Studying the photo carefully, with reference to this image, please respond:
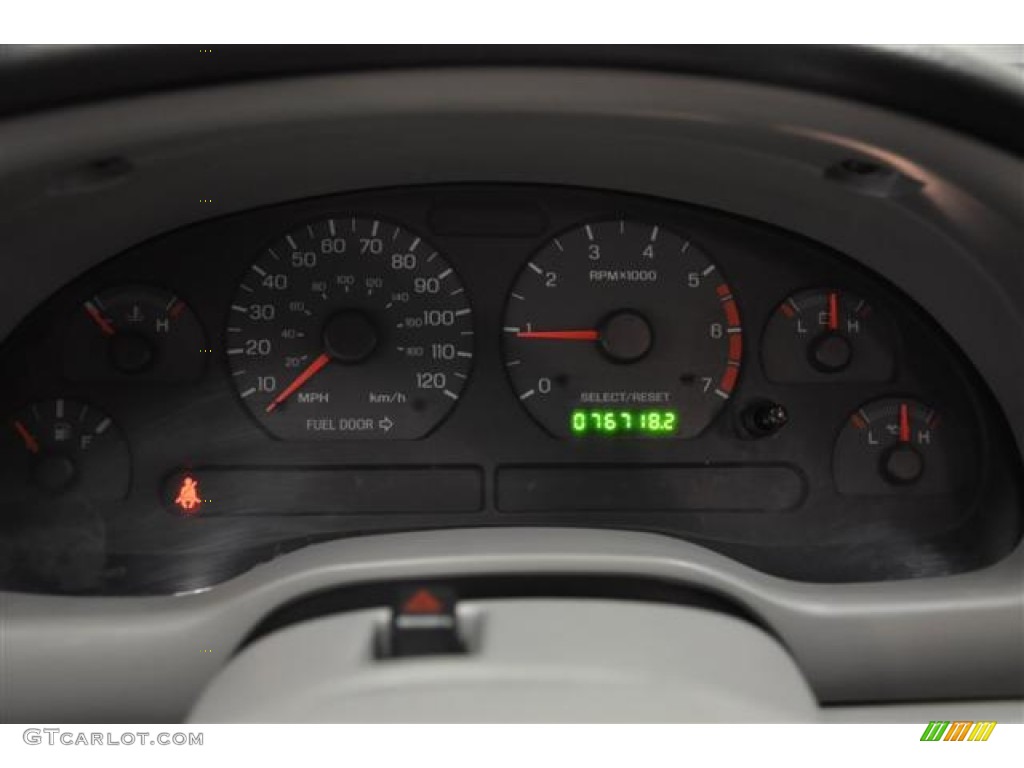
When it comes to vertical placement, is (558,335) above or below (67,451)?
above

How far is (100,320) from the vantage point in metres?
2.29

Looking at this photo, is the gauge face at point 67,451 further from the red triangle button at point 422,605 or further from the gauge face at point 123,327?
the red triangle button at point 422,605

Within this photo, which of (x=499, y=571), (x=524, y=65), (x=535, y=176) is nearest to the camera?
(x=524, y=65)

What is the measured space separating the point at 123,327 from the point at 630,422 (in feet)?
3.40

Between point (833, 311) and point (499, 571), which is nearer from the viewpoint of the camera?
point (499, 571)

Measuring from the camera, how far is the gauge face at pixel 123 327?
2.29 meters

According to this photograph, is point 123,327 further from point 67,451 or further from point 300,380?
point 300,380

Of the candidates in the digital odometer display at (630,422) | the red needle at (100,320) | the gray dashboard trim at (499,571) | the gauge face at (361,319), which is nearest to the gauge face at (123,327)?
the red needle at (100,320)

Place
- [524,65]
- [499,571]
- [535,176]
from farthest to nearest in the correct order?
[535,176], [499,571], [524,65]

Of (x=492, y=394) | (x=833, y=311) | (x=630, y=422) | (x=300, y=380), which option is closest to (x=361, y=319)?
(x=300, y=380)

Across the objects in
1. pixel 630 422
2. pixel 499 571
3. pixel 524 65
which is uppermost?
pixel 524 65

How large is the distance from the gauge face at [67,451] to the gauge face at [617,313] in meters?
0.82

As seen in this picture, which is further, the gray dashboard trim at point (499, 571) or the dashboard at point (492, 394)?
the dashboard at point (492, 394)

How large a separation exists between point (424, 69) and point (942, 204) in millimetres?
929
